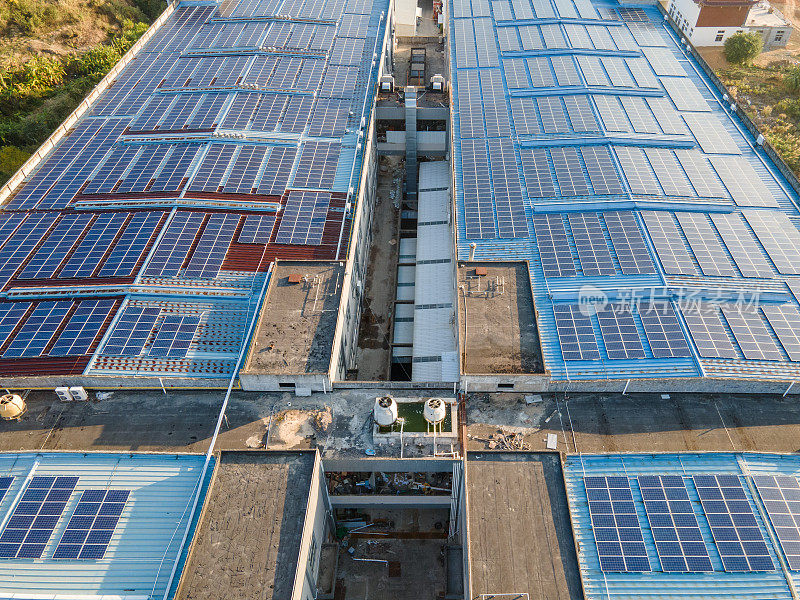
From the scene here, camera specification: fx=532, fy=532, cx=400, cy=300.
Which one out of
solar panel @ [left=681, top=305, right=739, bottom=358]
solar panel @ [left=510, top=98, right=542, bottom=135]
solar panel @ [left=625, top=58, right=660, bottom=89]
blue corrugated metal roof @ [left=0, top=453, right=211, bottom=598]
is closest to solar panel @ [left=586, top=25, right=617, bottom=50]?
Result: solar panel @ [left=625, top=58, right=660, bottom=89]

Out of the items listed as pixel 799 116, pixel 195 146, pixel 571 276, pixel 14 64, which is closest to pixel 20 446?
pixel 195 146

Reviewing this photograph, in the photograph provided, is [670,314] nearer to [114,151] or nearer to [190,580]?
[190,580]

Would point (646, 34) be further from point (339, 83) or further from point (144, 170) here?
point (144, 170)

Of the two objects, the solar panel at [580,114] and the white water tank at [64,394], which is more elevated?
the solar panel at [580,114]

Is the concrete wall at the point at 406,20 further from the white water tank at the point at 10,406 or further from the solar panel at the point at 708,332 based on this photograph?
the white water tank at the point at 10,406

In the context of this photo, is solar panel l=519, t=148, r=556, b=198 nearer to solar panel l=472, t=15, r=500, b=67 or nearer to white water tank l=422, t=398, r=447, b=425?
solar panel l=472, t=15, r=500, b=67

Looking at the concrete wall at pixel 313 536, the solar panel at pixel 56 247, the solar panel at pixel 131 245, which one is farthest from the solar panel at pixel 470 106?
the concrete wall at pixel 313 536
